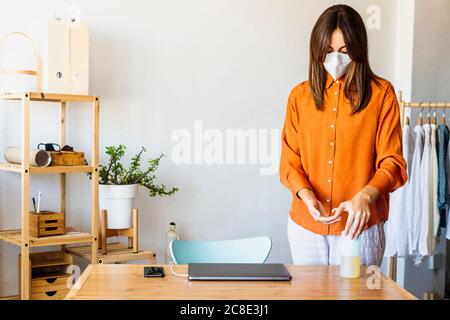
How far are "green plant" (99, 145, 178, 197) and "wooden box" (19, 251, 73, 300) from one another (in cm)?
47

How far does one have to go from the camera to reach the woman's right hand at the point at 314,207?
5.95 feet

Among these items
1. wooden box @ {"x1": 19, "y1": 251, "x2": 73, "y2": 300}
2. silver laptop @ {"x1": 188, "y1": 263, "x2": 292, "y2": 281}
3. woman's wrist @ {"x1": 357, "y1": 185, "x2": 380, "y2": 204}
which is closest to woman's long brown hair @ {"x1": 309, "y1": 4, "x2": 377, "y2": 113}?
woman's wrist @ {"x1": 357, "y1": 185, "x2": 380, "y2": 204}

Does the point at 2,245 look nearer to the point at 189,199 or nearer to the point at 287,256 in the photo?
the point at 189,199

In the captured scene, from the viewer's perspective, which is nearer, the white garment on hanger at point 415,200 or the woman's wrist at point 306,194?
the woman's wrist at point 306,194

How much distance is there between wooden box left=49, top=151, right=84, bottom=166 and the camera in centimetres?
297

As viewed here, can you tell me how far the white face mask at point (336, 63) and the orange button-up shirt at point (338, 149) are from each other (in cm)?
5

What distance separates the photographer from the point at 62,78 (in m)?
3.01

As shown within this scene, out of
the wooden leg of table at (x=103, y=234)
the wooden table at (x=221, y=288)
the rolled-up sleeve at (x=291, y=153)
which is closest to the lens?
the wooden table at (x=221, y=288)

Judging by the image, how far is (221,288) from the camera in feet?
5.33

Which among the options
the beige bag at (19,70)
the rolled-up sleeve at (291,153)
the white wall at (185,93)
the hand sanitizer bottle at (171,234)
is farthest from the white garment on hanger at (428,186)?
the beige bag at (19,70)

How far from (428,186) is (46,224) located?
221 cm

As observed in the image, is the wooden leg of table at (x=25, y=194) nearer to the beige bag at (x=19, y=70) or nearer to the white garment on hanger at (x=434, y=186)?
the beige bag at (x=19, y=70)

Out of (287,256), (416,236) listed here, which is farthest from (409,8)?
(287,256)

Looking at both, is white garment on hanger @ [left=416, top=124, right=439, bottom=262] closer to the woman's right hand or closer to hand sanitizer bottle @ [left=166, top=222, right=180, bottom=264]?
hand sanitizer bottle @ [left=166, top=222, right=180, bottom=264]
